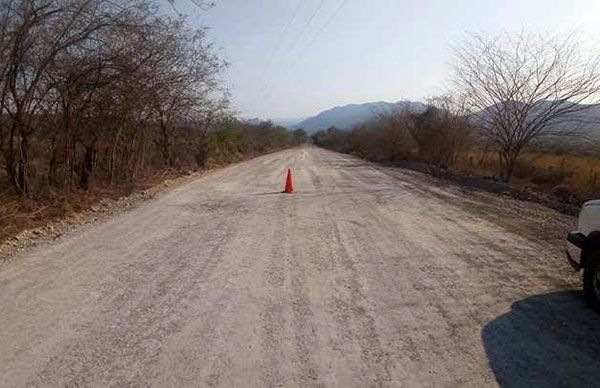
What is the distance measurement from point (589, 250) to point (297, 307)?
11.1 feet

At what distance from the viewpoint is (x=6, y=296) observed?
5.57 meters

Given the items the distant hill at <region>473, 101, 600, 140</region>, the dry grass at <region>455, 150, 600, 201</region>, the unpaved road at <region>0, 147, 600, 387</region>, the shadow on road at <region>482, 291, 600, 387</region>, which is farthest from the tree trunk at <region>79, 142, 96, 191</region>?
the distant hill at <region>473, 101, 600, 140</region>

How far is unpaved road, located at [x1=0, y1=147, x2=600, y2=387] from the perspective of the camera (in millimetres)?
3982

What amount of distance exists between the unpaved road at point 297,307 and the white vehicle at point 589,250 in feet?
0.63

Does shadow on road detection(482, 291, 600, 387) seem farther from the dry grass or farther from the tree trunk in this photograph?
the tree trunk

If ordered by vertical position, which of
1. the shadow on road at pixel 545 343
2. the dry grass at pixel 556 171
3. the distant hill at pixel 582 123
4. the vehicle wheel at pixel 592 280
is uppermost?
the distant hill at pixel 582 123

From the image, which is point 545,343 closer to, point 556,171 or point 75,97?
point 75,97

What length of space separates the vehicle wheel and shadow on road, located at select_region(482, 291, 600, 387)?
0.11 meters

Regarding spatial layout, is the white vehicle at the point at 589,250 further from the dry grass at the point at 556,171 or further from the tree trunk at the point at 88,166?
the tree trunk at the point at 88,166

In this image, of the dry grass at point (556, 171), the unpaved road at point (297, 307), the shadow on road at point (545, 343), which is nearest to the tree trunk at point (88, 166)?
the unpaved road at point (297, 307)

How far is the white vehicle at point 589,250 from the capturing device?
5.44 metres

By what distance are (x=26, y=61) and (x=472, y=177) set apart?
1635 cm

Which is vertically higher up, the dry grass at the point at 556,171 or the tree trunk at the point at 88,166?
the tree trunk at the point at 88,166

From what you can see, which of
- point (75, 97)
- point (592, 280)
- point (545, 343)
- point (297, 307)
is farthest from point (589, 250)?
point (75, 97)
